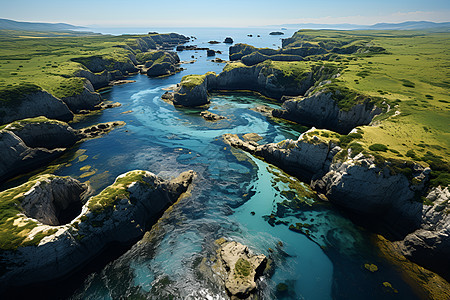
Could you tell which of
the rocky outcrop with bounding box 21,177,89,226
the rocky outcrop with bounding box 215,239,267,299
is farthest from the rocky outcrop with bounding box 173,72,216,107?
the rocky outcrop with bounding box 215,239,267,299

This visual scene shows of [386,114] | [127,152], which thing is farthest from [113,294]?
[386,114]

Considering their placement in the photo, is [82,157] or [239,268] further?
[82,157]

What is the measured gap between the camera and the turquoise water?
24.9 meters

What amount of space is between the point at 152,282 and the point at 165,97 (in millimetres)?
83318

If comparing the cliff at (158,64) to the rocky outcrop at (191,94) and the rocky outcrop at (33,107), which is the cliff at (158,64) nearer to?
the rocky outcrop at (191,94)

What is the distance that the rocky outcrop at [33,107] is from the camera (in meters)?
55.3

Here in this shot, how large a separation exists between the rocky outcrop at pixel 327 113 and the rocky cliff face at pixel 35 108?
246 ft

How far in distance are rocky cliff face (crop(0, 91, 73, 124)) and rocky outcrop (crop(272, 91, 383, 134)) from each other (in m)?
74.9

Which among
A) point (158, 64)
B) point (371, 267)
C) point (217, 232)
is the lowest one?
point (371, 267)

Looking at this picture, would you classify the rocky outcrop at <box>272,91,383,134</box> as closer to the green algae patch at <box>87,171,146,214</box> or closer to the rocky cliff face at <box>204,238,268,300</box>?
the rocky cliff face at <box>204,238,268,300</box>

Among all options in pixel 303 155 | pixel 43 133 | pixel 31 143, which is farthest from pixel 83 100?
pixel 303 155

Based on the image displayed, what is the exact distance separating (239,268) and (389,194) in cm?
2803

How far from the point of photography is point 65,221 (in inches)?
1267

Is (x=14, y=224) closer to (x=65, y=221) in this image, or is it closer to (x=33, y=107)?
(x=65, y=221)
